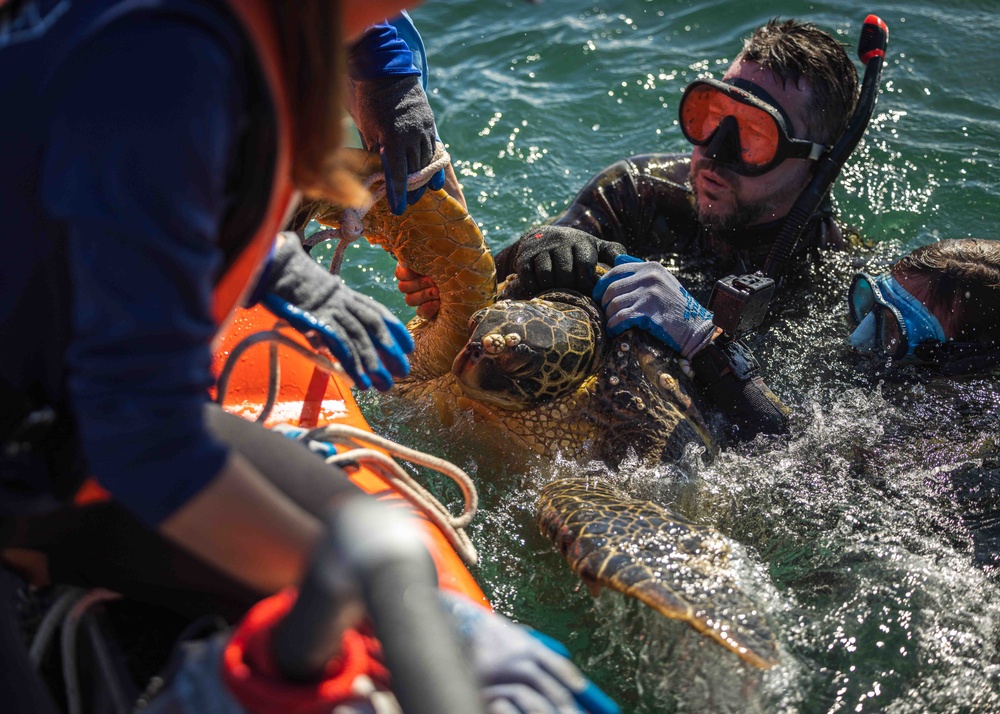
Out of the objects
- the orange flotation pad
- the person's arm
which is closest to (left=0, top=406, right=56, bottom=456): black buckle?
the person's arm

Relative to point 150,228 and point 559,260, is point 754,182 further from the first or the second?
point 150,228

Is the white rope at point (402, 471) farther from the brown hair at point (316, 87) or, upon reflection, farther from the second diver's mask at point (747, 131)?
the second diver's mask at point (747, 131)

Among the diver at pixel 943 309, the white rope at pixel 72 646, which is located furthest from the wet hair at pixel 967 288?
the white rope at pixel 72 646

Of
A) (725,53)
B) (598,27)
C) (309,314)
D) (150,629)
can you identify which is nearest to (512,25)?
(598,27)

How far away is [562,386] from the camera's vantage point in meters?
2.84

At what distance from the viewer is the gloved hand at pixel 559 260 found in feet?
10.0

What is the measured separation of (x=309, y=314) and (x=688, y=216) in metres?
2.45

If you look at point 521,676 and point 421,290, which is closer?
point 521,676

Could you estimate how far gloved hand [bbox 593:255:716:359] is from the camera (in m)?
2.86

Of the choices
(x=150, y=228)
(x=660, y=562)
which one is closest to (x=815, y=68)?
(x=660, y=562)

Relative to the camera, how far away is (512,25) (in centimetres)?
658

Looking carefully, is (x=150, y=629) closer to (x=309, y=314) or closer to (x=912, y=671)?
(x=309, y=314)

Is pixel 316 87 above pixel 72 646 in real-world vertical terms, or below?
above

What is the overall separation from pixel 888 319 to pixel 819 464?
2.24 ft
